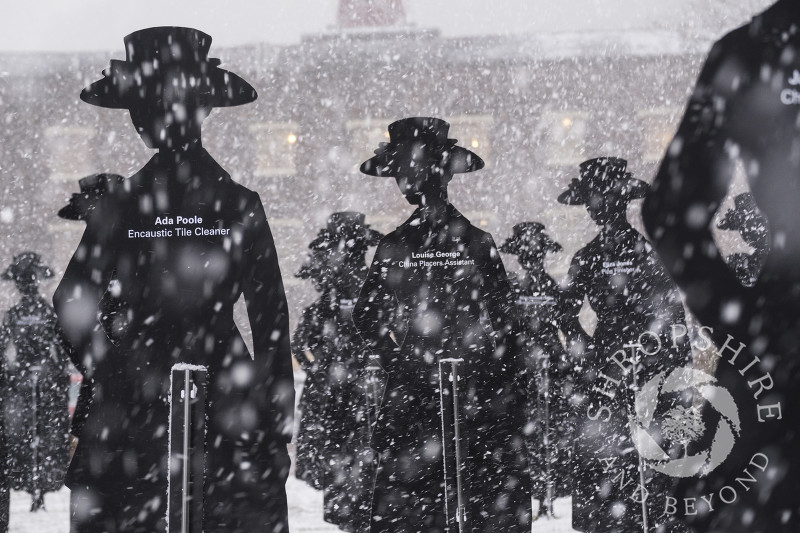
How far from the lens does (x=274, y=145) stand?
61.8ft

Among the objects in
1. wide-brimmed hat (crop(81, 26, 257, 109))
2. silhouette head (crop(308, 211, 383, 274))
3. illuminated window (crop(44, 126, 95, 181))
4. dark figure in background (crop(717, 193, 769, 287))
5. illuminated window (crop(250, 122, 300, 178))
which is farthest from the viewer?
illuminated window (crop(250, 122, 300, 178))

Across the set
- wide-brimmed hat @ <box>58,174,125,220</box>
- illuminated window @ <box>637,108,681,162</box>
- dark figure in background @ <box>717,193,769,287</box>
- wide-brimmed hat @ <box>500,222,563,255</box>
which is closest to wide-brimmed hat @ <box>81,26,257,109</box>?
wide-brimmed hat @ <box>58,174,125,220</box>

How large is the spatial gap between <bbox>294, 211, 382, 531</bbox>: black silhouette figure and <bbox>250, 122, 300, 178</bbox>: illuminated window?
12.2m

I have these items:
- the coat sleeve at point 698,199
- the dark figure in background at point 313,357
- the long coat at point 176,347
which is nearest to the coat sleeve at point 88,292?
the long coat at point 176,347

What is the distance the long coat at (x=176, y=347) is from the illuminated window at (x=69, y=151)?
16244mm

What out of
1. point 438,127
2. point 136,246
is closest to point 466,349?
point 438,127

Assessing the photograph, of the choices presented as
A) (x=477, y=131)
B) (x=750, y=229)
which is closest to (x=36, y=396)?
(x=750, y=229)

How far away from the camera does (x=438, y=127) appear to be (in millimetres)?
4355

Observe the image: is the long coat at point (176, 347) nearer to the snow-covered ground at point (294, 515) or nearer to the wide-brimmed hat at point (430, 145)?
the wide-brimmed hat at point (430, 145)

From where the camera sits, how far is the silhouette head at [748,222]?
7215 mm

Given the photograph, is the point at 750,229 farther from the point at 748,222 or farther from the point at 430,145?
the point at 430,145

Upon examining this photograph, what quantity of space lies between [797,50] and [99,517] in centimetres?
272

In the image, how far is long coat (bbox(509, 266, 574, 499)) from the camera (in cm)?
704

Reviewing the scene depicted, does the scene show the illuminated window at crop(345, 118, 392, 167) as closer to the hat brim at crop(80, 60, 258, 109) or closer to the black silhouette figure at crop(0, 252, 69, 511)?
the black silhouette figure at crop(0, 252, 69, 511)
